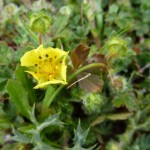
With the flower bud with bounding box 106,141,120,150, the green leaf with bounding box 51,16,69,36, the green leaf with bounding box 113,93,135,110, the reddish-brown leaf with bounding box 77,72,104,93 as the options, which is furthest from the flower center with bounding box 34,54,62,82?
the flower bud with bounding box 106,141,120,150

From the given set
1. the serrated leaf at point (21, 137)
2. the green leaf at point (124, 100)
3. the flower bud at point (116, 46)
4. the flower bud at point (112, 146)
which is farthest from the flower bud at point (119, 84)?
the serrated leaf at point (21, 137)

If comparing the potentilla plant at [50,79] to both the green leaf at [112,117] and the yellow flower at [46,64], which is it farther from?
the green leaf at [112,117]

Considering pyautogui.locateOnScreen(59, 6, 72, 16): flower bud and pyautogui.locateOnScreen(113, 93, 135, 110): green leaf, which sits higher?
pyautogui.locateOnScreen(59, 6, 72, 16): flower bud

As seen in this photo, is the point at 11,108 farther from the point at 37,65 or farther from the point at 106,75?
the point at 106,75

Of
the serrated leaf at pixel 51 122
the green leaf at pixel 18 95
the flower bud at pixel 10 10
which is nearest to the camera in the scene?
the serrated leaf at pixel 51 122

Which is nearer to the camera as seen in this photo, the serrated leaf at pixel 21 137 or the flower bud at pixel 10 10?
the serrated leaf at pixel 21 137

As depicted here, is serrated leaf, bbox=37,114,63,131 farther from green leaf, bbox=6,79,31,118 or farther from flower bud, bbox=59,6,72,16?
flower bud, bbox=59,6,72,16
